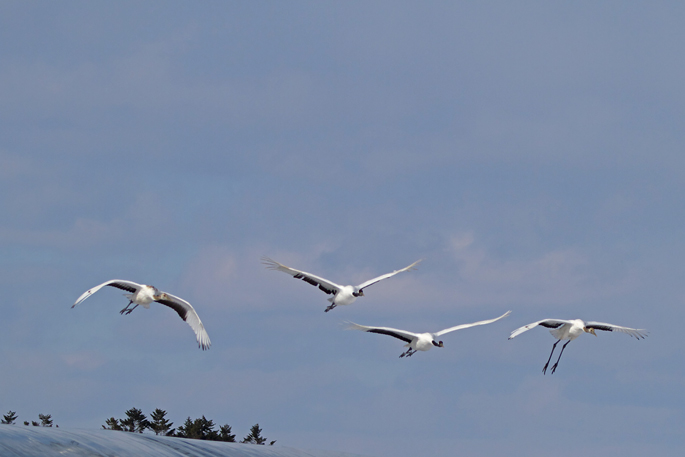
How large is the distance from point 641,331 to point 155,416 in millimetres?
53295

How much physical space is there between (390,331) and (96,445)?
25.3 meters

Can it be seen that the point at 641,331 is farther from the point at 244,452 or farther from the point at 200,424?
the point at 200,424

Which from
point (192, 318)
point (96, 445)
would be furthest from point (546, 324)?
point (96, 445)

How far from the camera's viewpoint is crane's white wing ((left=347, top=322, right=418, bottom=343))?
58375 mm

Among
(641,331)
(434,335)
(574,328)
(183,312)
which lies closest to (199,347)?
(183,312)

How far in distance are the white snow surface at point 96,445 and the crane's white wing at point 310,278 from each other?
1237cm

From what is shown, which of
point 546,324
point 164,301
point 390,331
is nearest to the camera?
point 164,301

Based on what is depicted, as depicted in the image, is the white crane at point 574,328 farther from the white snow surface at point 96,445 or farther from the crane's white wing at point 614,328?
the white snow surface at point 96,445

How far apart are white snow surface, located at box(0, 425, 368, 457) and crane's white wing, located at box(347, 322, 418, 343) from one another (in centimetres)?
985

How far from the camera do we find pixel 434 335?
6350 cm

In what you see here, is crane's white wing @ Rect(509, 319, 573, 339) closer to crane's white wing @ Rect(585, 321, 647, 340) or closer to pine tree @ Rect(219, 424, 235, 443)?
crane's white wing @ Rect(585, 321, 647, 340)

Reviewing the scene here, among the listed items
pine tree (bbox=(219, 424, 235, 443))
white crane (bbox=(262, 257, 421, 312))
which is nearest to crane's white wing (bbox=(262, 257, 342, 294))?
white crane (bbox=(262, 257, 421, 312))

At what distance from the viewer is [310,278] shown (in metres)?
64.2

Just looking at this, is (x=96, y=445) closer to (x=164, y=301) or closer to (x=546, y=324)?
(x=164, y=301)
